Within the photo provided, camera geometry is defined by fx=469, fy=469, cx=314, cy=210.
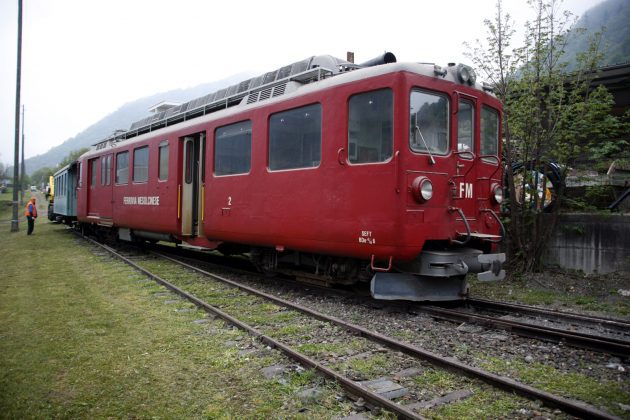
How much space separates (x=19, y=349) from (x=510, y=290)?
22.7ft

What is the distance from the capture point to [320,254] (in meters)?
6.98

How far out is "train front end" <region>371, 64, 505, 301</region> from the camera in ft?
18.2

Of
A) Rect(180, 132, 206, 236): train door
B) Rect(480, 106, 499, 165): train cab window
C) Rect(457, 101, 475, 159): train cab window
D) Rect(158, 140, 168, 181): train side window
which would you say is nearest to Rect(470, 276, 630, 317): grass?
Rect(480, 106, 499, 165): train cab window

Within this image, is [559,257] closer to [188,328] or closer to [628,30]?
[188,328]

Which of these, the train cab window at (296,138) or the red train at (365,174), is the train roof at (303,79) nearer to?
the red train at (365,174)

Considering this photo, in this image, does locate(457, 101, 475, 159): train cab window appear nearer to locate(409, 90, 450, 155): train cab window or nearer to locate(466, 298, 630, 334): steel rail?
locate(409, 90, 450, 155): train cab window

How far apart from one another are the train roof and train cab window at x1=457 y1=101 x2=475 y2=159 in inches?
12.3

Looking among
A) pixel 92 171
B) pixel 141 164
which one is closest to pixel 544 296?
pixel 141 164

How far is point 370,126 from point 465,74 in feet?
5.28

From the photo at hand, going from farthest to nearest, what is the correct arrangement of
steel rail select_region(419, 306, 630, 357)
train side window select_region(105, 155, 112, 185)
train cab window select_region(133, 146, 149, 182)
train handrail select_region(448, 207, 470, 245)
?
train side window select_region(105, 155, 112, 185) < train cab window select_region(133, 146, 149, 182) < train handrail select_region(448, 207, 470, 245) < steel rail select_region(419, 306, 630, 357)

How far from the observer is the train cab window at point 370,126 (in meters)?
5.64

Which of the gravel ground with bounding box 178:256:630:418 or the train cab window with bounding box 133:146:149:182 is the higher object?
the train cab window with bounding box 133:146:149:182

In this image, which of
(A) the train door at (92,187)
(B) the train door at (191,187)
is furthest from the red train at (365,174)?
(A) the train door at (92,187)

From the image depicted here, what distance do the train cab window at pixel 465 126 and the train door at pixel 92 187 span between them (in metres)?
12.5
